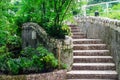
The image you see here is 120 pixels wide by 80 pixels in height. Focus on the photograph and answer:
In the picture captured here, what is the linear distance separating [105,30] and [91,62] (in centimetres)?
158

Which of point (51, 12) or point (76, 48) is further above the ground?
point (51, 12)

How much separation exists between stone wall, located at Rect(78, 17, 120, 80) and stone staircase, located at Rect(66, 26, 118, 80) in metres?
0.27

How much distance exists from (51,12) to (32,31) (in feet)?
3.42

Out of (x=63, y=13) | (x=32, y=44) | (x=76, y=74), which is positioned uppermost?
(x=63, y=13)

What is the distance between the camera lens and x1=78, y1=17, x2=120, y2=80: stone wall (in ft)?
36.0

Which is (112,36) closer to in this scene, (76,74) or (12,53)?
(76,74)

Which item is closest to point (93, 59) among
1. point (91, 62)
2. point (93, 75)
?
point (91, 62)

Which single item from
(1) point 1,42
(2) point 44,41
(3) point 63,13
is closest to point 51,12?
(3) point 63,13

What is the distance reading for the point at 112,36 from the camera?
11.7 meters

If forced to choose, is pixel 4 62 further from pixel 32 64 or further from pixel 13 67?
pixel 32 64

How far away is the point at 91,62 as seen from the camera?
12039mm

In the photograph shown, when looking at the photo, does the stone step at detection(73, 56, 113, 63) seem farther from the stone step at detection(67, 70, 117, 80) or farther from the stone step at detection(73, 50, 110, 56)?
the stone step at detection(67, 70, 117, 80)

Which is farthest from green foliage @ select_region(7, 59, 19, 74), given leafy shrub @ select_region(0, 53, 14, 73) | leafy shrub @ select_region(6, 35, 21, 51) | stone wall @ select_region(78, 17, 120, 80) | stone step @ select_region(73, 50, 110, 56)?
stone wall @ select_region(78, 17, 120, 80)

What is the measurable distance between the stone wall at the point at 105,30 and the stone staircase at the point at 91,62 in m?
0.27
